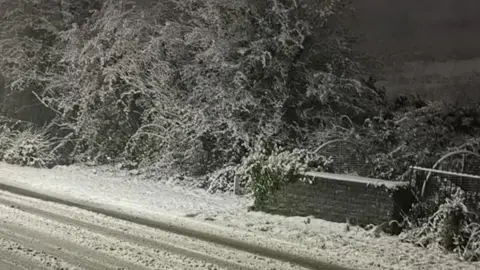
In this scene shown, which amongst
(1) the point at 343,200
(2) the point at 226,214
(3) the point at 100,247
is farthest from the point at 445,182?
(3) the point at 100,247

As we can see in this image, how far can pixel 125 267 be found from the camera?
7.05 m

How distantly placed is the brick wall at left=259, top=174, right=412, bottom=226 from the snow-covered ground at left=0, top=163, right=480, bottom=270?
0.68ft

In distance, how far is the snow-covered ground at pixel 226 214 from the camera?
27.4ft

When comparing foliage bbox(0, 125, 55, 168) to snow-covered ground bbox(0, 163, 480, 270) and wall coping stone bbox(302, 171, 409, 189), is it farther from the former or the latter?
wall coping stone bbox(302, 171, 409, 189)

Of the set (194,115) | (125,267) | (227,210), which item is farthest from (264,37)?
(125,267)

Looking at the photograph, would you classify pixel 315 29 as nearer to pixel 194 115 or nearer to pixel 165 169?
pixel 194 115

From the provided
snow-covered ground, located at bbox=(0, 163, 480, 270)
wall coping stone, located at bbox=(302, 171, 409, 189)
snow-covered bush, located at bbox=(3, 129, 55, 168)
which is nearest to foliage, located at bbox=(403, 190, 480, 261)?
snow-covered ground, located at bbox=(0, 163, 480, 270)

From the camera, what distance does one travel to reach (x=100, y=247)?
26.3 feet

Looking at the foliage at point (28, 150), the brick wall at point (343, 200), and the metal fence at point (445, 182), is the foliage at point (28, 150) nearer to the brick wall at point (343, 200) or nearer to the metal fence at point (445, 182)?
the brick wall at point (343, 200)

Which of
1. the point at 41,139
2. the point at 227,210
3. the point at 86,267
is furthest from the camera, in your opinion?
the point at 41,139

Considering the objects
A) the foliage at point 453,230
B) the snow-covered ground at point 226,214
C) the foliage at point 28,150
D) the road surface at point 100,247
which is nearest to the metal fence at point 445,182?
the foliage at point 453,230

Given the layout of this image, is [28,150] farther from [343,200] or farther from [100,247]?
[343,200]

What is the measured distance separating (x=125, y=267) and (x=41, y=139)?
12602mm

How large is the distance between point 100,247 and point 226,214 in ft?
11.7
